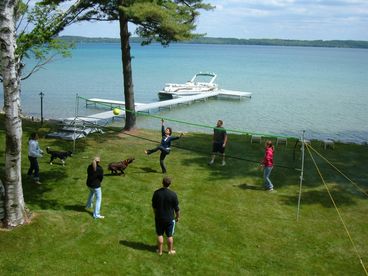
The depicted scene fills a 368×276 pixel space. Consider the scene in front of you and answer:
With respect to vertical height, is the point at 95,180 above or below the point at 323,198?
above

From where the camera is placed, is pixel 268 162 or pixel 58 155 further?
pixel 58 155

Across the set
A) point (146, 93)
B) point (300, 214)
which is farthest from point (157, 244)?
point (146, 93)

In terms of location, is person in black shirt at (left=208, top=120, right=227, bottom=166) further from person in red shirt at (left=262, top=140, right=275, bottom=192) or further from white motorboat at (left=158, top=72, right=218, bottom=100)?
white motorboat at (left=158, top=72, right=218, bottom=100)

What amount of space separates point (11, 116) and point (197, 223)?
549 centimetres

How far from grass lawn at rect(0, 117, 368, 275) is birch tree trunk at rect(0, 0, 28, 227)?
1.80ft

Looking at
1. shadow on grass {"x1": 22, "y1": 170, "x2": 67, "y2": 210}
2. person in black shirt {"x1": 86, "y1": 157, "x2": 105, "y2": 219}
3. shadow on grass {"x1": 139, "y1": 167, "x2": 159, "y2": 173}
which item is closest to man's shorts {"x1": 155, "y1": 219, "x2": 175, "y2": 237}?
person in black shirt {"x1": 86, "y1": 157, "x2": 105, "y2": 219}

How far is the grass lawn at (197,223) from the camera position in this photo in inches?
357

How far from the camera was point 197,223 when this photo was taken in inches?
443

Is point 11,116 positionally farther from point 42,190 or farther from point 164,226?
point 42,190

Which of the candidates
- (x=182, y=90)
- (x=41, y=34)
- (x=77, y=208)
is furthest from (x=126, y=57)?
(x=182, y=90)

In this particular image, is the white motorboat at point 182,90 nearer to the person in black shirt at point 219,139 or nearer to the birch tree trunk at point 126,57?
the birch tree trunk at point 126,57

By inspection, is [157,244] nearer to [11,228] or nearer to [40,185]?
[11,228]

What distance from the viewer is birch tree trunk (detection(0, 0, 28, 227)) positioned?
8.87m

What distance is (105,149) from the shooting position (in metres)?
18.6
